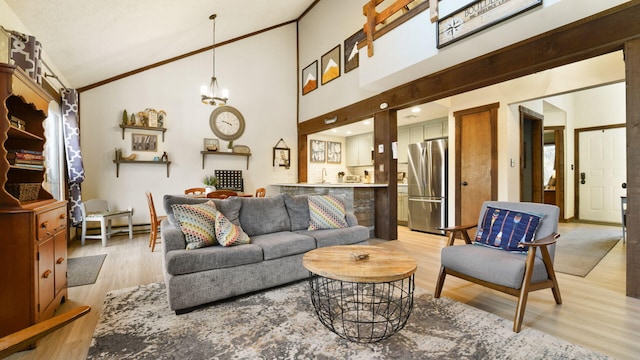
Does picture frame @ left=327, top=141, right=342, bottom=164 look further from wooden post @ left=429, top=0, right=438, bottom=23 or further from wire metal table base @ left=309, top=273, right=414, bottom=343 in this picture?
wire metal table base @ left=309, top=273, right=414, bottom=343

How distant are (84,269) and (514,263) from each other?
4172 millimetres

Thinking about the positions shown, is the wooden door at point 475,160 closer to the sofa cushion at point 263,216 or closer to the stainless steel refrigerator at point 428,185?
the stainless steel refrigerator at point 428,185

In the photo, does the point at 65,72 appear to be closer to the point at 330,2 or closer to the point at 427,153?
the point at 330,2

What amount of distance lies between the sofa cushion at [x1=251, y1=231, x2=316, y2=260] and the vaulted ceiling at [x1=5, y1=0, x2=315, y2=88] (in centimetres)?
291

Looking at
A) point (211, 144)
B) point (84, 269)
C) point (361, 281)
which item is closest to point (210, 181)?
point (211, 144)

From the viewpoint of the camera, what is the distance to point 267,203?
127 inches

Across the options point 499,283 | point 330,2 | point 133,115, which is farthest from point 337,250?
point 330,2

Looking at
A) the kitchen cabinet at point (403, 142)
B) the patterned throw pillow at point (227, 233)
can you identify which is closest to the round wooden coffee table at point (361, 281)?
the patterned throw pillow at point (227, 233)

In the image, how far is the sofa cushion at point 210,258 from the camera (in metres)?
2.15

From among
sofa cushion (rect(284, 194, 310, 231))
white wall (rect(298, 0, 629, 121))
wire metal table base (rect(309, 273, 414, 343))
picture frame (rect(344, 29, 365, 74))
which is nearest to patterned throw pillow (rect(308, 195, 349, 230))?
sofa cushion (rect(284, 194, 310, 231))

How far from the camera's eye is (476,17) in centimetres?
286

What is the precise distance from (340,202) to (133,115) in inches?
168

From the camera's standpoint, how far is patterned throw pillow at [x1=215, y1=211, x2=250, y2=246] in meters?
2.50

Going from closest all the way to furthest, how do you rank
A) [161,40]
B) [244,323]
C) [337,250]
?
[244,323] → [337,250] → [161,40]
